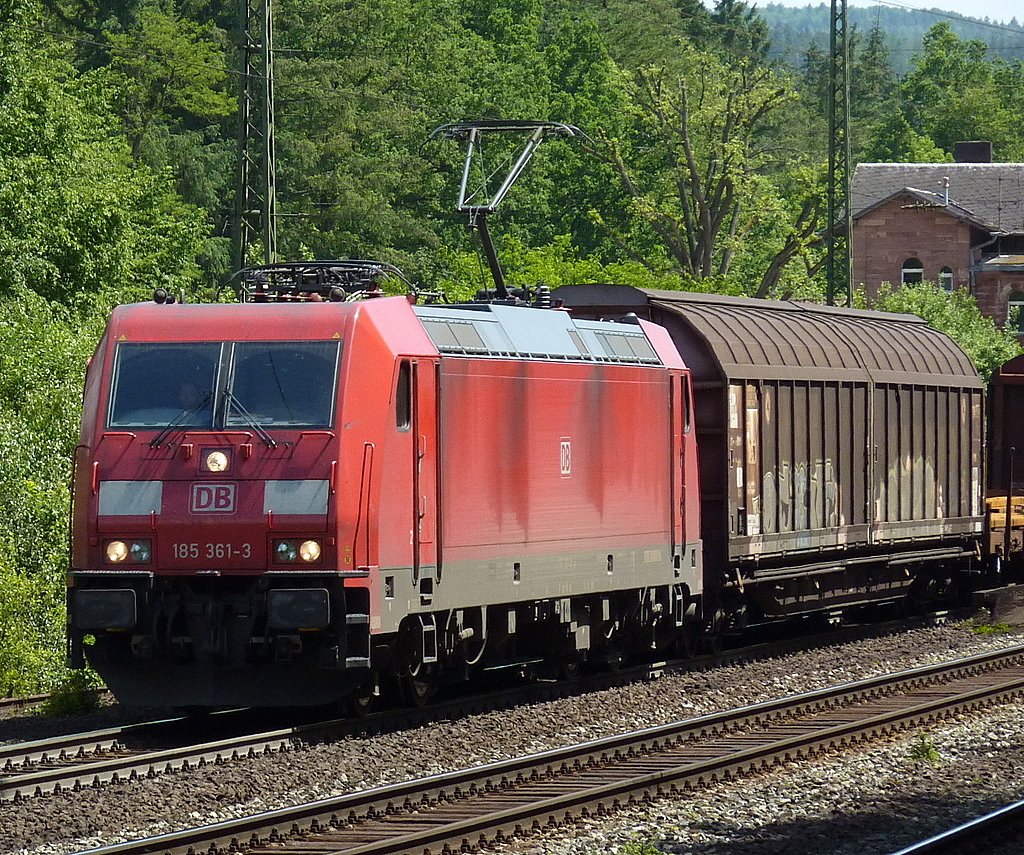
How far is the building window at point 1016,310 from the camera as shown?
232ft

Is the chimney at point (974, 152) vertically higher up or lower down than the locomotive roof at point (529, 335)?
higher up

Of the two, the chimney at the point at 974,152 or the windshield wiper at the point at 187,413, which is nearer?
the windshield wiper at the point at 187,413

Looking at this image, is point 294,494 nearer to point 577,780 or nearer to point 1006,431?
point 577,780

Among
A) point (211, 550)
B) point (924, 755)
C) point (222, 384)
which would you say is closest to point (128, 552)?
point (211, 550)

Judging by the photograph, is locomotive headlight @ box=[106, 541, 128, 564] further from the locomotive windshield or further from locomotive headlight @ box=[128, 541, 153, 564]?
the locomotive windshield

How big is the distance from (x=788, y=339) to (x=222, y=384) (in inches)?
381

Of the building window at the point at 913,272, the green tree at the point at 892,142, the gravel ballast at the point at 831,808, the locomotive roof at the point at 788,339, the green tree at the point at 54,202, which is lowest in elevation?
the gravel ballast at the point at 831,808

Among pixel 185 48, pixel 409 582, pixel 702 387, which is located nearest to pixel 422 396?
pixel 409 582

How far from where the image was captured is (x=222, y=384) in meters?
13.5

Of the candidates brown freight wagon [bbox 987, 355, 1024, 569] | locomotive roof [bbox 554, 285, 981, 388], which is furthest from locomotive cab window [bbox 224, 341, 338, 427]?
brown freight wagon [bbox 987, 355, 1024, 569]

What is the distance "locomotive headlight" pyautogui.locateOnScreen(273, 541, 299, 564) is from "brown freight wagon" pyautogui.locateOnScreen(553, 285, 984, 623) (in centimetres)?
751

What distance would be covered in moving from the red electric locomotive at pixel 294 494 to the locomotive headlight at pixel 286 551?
0.05 ft

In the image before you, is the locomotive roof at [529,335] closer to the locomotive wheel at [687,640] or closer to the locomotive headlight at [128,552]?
the locomotive headlight at [128,552]

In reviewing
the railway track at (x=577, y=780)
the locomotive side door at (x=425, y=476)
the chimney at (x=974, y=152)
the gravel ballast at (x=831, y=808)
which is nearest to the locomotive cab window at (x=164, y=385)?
the locomotive side door at (x=425, y=476)
